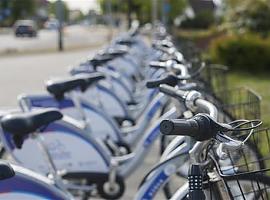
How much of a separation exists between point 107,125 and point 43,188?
2.51 m

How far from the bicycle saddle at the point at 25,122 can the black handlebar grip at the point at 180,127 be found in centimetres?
166

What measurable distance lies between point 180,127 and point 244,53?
13.1 metres

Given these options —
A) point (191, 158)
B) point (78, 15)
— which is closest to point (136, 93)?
point (191, 158)

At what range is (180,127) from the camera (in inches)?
73.2

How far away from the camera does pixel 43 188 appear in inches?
106

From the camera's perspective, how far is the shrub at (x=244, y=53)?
14484 millimetres

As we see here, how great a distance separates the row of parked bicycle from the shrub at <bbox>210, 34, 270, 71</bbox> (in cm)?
789

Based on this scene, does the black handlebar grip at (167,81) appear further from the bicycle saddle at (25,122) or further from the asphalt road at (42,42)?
the asphalt road at (42,42)

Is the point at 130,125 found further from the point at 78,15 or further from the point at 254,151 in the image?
the point at 78,15

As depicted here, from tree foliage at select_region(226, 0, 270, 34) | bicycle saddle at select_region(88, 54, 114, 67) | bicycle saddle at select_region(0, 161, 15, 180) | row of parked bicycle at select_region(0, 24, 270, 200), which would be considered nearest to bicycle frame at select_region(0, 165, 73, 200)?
row of parked bicycle at select_region(0, 24, 270, 200)

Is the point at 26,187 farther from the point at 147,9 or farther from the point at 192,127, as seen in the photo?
the point at 147,9

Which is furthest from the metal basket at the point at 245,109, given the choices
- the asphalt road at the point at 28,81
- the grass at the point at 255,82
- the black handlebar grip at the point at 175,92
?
the grass at the point at 255,82

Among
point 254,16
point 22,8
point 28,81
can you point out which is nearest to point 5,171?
point 28,81

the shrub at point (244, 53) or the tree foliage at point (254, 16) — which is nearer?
the shrub at point (244, 53)
